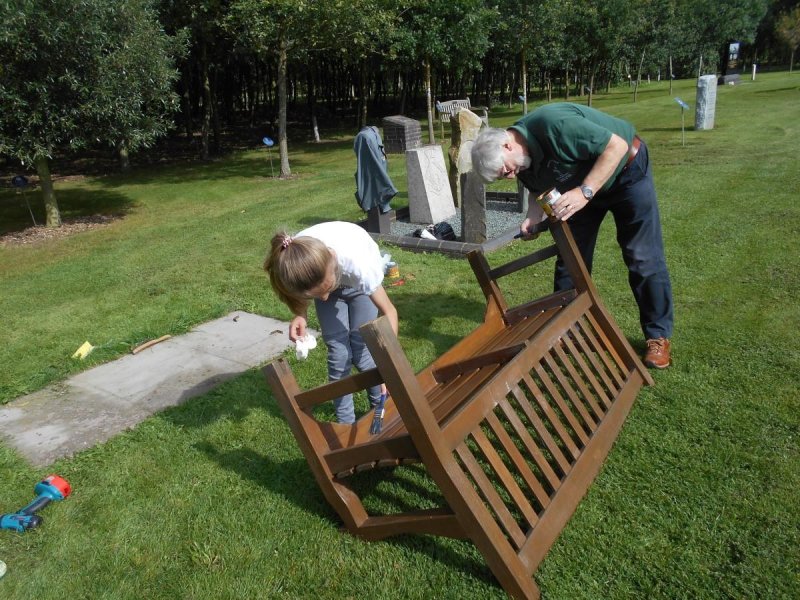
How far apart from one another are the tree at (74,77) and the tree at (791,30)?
151ft

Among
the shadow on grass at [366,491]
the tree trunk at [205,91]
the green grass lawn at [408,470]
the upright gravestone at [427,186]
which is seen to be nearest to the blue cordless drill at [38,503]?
the green grass lawn at [408,470]

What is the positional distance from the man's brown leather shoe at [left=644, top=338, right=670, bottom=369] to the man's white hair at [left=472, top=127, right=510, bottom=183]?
169 cm

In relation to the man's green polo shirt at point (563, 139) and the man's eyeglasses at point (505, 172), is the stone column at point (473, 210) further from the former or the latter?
the man's eyeglasses at point (505, 172)

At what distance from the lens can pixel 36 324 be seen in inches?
222

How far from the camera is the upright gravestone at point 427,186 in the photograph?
8.74 metres

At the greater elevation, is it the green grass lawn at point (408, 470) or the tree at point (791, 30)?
the tree at point (791, 30)

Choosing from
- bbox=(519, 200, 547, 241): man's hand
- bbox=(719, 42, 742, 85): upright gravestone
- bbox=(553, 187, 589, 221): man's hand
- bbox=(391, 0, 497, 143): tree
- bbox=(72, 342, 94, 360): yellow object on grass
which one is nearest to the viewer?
bbox=(553, 187, 589, 221): man's hand

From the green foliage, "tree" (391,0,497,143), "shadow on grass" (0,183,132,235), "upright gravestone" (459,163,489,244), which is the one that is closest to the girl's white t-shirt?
"upright gravestone" (459,163,489,244)

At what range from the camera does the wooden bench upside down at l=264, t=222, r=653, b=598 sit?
6.68 feet

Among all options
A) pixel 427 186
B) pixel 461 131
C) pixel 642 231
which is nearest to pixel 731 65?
pixel 461 131

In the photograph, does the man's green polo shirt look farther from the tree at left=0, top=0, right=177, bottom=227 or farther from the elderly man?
the tree at left=0, top=0, right=177, bottom=227

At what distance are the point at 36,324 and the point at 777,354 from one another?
6.38 m

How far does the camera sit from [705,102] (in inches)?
639

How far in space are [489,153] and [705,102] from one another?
16.4 m
